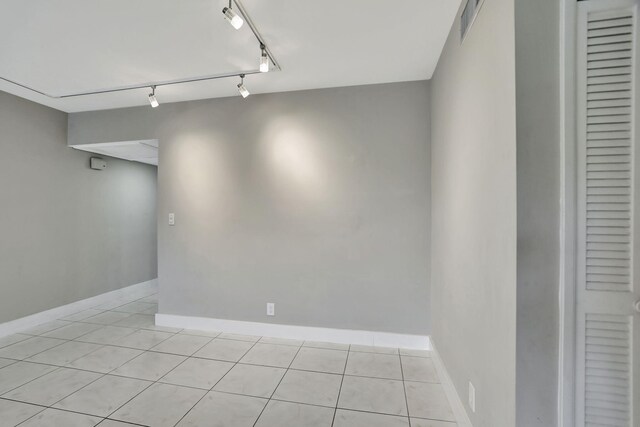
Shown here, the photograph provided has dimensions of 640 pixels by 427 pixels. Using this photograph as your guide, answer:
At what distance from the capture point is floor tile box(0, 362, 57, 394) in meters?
2.08

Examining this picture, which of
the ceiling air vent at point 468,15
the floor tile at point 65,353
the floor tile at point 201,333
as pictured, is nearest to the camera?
the ceiling air vent at point 468,15

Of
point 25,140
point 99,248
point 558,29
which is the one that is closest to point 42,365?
point 99,248

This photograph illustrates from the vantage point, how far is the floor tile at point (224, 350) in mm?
Answer: 2490

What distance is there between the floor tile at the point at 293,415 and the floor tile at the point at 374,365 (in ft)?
1.65

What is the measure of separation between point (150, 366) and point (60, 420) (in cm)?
65

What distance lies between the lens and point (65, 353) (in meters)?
2.55

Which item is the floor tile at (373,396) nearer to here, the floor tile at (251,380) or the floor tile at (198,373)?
the floor tile at (251,380)

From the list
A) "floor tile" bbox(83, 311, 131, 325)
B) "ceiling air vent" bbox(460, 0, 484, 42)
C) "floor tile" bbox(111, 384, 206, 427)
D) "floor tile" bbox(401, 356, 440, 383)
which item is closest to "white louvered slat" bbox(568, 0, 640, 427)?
"ceiling air vent" bbox(460, 0, 484, 42)

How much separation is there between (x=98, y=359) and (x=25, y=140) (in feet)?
8.67

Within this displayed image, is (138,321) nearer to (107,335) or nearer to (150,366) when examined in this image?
(107,335)

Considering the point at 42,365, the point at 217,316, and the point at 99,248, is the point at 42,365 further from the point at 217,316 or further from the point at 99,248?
the point at 99,248

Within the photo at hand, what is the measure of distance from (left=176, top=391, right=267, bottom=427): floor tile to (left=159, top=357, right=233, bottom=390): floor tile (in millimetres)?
183

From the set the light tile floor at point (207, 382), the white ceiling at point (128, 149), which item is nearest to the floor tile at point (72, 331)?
the light tile floor at point (207, 382)

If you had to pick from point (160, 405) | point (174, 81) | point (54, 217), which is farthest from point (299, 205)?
point (54, 217)
